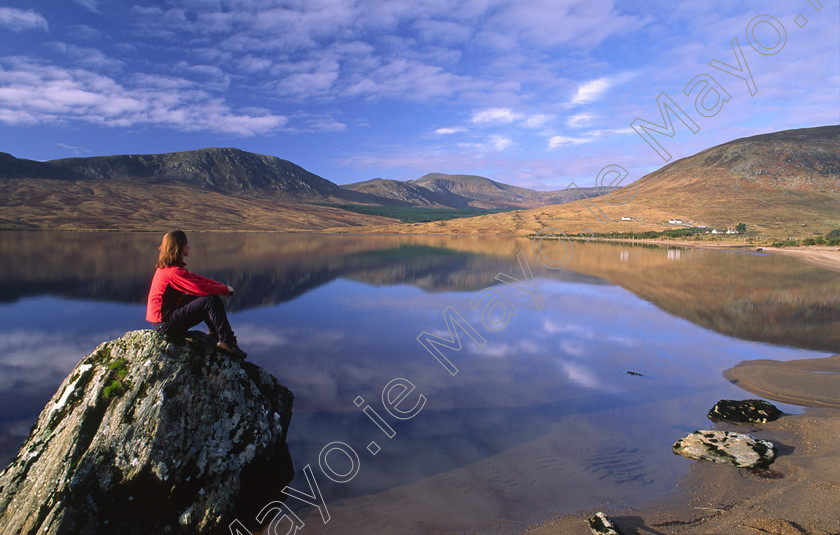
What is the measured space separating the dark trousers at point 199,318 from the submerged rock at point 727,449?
708cm

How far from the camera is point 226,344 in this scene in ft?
19.5

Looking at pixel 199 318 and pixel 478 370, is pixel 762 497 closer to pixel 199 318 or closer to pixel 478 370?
pixel 478 370

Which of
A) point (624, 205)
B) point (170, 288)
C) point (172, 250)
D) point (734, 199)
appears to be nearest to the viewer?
point (172, 250)

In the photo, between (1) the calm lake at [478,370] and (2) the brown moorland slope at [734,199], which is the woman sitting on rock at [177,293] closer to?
(1) the calm lake at [478,370]

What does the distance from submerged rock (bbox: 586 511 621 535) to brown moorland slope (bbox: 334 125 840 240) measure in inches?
3472

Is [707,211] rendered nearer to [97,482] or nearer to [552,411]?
[552,411]

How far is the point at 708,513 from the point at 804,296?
76.2ft

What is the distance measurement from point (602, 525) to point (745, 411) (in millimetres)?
4961

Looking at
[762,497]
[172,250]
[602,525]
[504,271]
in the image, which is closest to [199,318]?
[172,250]

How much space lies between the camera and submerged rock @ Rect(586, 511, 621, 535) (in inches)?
183

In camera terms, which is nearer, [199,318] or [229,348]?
[199,318]

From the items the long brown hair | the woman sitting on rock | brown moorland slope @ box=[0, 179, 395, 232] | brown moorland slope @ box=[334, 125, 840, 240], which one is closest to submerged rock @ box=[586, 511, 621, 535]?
the woman sitting on rock

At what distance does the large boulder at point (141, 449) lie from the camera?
448 cm

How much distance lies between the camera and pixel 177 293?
230 inches
